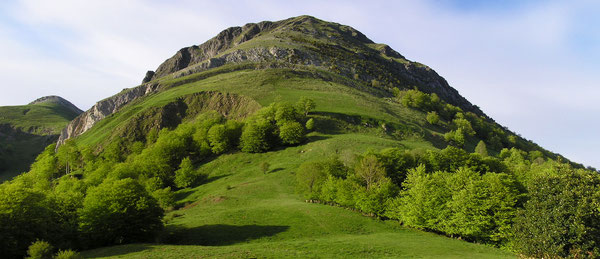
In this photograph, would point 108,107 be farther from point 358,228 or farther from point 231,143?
point 358,228

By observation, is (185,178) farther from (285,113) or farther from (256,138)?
(285,113)

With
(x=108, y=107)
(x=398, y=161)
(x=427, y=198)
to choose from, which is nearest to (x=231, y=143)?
(x=398, y=161)

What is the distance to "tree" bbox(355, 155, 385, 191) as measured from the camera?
59781 millimetres

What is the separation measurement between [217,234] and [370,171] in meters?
31.0

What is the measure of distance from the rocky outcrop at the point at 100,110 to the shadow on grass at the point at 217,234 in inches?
5912

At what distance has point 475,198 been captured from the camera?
44.8m

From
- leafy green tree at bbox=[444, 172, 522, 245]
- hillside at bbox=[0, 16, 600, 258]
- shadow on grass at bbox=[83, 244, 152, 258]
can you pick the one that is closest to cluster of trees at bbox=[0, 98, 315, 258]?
A: hillside at bbox=[0, 16, 600, 258]

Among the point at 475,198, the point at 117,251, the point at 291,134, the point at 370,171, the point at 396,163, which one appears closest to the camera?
the point at 117,251

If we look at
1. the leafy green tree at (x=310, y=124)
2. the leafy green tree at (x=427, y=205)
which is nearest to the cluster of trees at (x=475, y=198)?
the leafy green tree at (x=427, y=205)

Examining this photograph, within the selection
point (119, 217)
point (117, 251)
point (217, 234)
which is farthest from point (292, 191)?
point (117, 251)

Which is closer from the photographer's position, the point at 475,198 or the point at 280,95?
the point at 475,198

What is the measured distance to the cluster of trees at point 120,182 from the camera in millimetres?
38531

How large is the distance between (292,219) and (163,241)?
712 inches

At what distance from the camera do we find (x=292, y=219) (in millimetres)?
47875
